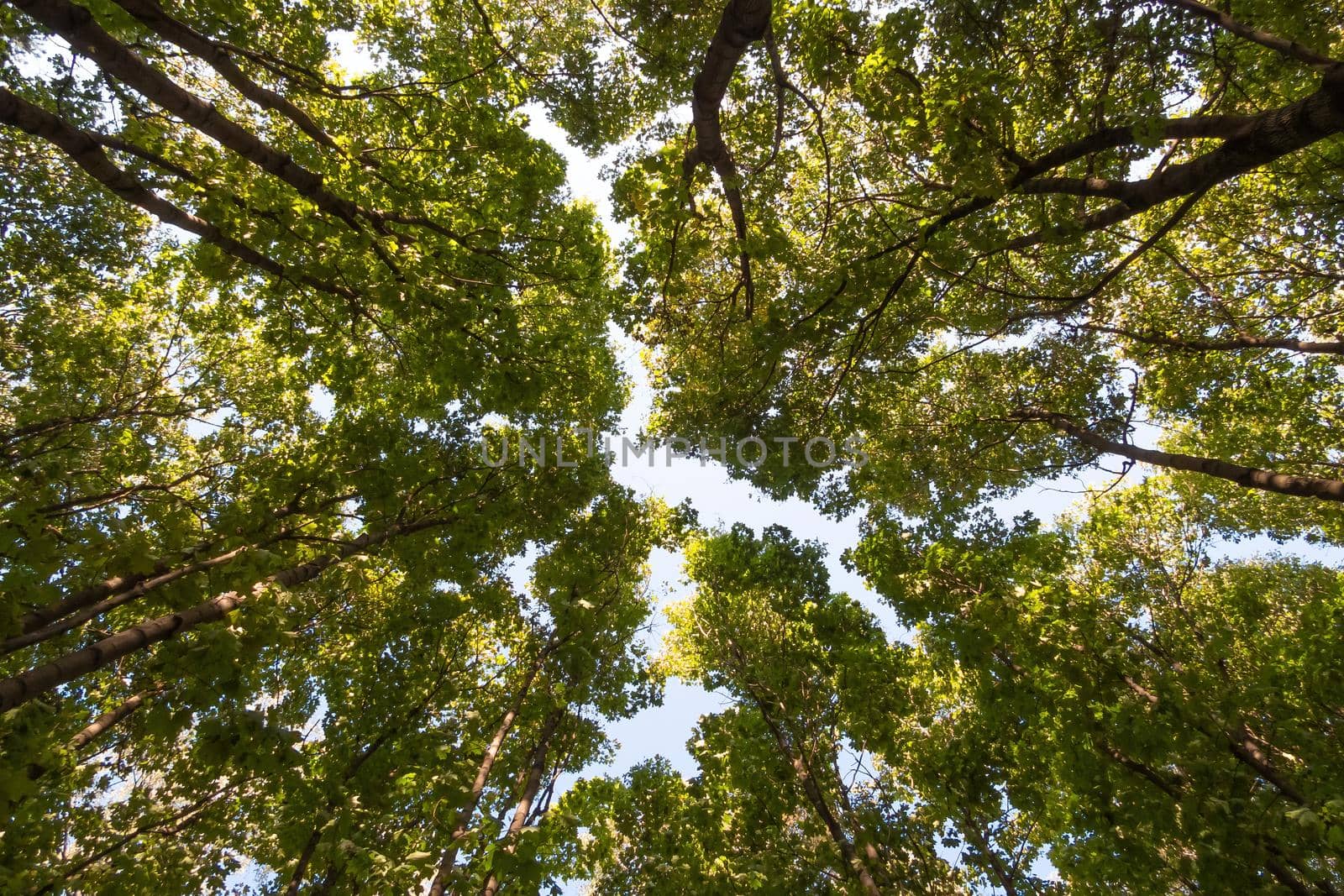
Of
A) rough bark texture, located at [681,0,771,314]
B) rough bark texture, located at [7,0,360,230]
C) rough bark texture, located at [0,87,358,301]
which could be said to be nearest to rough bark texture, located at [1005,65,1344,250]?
rough bark texture, located at [681,0,771,314]

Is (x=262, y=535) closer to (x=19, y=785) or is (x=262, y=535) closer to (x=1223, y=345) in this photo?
(x=19, y=785)

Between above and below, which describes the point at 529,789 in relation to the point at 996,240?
below

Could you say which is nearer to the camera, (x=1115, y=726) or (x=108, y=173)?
(x=108, y=173)

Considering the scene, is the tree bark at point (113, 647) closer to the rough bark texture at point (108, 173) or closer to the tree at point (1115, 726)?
the rough bark texture at point (108, 173)

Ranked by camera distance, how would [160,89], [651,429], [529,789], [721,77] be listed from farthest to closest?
[651,429]
[529,789]
[721,77]
[160,89]

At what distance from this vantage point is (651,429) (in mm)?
11602

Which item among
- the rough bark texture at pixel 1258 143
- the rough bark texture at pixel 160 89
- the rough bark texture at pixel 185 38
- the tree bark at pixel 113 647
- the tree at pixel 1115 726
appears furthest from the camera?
the tree at pixel 1115 726

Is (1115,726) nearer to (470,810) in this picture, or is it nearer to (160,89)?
(470,810)

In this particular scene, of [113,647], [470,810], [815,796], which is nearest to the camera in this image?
[113,647]

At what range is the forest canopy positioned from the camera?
14.1 feet

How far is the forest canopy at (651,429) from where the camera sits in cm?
431

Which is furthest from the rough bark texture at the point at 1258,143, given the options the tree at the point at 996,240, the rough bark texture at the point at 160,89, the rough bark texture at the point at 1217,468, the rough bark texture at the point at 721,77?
the rough bark texture at the point at 160,89

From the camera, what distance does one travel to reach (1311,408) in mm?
9188

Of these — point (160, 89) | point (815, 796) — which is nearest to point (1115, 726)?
point (815, 796)
